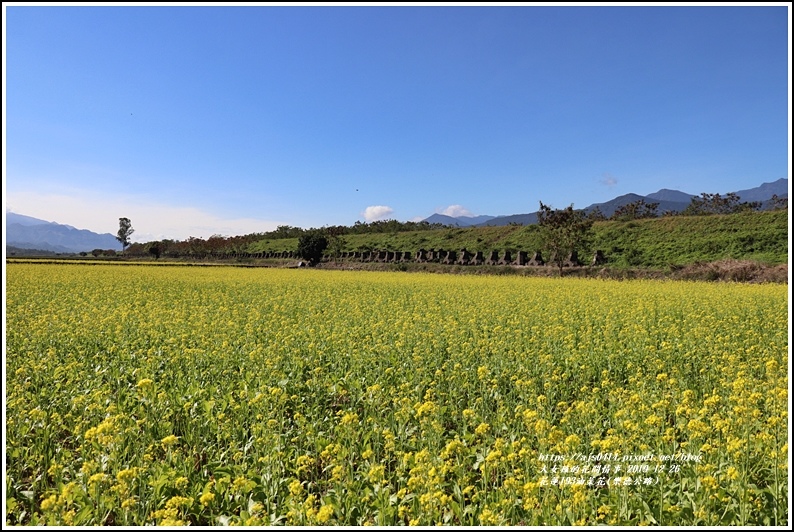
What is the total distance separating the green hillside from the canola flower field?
32340 millimetres

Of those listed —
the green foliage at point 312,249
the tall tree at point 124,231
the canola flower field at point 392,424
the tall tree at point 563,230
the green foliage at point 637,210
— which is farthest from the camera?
the tall tree at point 124,231

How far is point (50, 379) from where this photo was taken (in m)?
6.28

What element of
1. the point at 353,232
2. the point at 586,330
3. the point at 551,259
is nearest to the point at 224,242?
the point at 353,232

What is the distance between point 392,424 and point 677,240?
166 ft

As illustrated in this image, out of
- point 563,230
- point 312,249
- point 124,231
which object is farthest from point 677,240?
point 124,231

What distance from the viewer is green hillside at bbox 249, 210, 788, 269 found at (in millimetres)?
39781

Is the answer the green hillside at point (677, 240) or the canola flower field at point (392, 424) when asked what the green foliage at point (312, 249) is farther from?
the canola flower field at point (392, 424)

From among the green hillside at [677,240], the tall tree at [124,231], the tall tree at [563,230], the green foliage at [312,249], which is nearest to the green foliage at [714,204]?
the green hillside at [677,240]

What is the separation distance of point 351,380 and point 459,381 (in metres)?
1.50

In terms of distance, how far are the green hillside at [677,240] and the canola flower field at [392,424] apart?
106ft

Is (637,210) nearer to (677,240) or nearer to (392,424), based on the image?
(677,240)

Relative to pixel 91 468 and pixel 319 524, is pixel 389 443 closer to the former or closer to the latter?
pixel 319 524

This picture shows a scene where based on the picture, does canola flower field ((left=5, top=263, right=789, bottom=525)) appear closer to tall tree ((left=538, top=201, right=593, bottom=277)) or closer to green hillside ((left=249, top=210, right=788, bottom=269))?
tall tree ((left=538, top=201, right=593, bottom=277))

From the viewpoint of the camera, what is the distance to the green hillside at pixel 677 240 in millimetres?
39781
